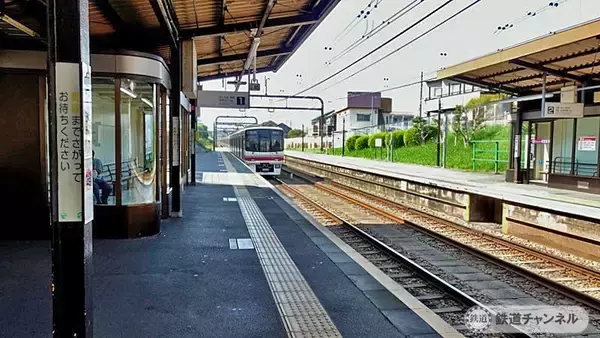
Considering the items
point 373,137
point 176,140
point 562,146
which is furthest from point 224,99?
point 373,137

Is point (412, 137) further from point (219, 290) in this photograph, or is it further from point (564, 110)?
point (219, 290)

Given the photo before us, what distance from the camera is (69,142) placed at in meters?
2.77

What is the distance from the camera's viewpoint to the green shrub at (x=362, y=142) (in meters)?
39.1

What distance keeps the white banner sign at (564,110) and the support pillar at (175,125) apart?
8.96m

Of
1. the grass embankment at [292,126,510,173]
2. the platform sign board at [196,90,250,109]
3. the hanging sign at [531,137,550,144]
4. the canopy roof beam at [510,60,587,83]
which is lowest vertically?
the grass embankment at [292,126,510,173]

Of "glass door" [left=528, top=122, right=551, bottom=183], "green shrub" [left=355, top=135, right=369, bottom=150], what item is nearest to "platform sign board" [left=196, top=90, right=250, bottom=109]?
"glass door" [left=528, top=122, right=551, bottom=183]

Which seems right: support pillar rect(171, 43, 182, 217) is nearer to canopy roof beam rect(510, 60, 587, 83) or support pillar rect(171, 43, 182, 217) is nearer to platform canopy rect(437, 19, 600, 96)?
platform canopy rect(437, 19, 600, 96)

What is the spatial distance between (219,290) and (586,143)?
441 inches

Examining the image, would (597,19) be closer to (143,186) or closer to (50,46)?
(143,186)

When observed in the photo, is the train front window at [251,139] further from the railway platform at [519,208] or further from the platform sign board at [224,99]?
the platform sign board at [224,99]

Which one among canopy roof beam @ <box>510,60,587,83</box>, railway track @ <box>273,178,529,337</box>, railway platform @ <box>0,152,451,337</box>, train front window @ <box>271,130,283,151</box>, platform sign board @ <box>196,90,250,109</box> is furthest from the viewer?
train front window @ <box>271,130,283,151</box>

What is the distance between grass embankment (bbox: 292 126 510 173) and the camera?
71.5 feet

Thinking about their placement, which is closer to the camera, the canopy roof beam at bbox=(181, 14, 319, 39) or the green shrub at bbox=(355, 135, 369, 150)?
the canopy roof beam at bbox=(181, 14, 319, 39)

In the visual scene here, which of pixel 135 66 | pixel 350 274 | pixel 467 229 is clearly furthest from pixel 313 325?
pixel 467 229
